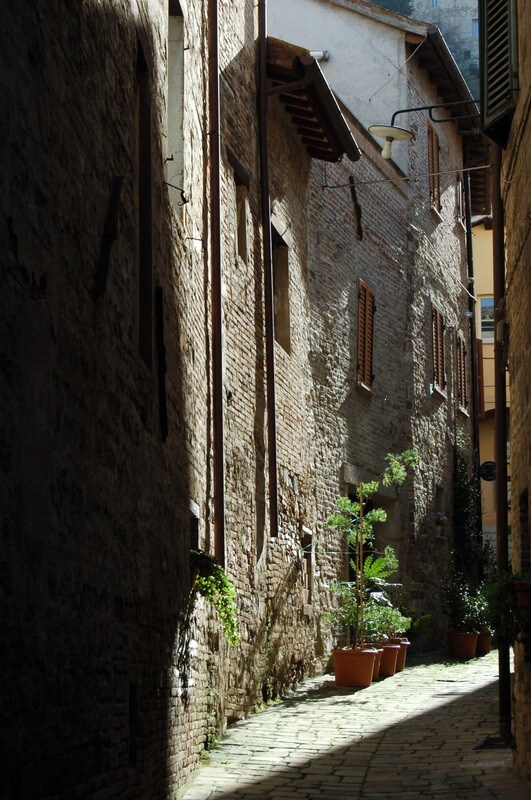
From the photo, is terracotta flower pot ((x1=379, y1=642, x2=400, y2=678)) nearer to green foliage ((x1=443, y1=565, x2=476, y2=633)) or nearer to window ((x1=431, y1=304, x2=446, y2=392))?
green foliage ((x1=443, y1=565, x2=476, y2=633))

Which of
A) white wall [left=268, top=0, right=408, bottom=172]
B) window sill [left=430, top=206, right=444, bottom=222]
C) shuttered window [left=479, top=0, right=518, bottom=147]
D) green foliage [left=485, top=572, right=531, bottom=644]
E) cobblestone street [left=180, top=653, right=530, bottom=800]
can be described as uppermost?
white wall [left=268, top=0, right=408, bottom=172]

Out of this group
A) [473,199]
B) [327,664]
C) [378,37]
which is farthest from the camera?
[473,199]

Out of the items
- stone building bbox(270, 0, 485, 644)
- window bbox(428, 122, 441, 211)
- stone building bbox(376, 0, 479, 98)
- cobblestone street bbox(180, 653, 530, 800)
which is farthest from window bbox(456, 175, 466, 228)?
stone building bbox(376, 0, 479, 98)

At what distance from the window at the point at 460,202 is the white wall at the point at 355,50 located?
3746mm

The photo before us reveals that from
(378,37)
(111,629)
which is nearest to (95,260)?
(111,629)

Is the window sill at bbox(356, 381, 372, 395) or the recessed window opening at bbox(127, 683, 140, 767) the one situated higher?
the window sill at bbox(356, 381, 372, 395)

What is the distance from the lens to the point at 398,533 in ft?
50.3

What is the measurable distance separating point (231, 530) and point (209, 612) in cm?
109

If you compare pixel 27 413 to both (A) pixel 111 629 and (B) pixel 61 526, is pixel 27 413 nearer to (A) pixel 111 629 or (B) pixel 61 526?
(B) pixel 61 526

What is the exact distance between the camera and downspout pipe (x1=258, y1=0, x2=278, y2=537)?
36.7 feet

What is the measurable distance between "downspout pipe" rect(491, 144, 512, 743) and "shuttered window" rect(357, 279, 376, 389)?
521cm

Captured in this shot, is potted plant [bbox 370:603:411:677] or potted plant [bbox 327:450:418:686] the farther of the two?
potted plant [bbox 370:603:411:677]

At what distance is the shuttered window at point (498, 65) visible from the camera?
27.8ft

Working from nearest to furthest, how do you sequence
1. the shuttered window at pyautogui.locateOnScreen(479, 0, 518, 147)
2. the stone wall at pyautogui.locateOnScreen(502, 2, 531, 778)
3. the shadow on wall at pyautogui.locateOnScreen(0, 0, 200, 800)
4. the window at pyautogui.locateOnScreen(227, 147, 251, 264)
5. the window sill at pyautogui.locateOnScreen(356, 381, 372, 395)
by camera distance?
the shadow on wall at pyautogui.locateOnScreen(0, 0, 200, 800)
the stone wall at pyautogui.locateOnScreen(502, 2, 531, 778)
the shuttered window at pyautogui.locateOnScreen(479, 0, 518, 147)
the window at pyautogui.locateOnScreen(227, 147, 251, 264)
the window sill at pyautogui.locateOnScreen(356, 381, 372, 395)
